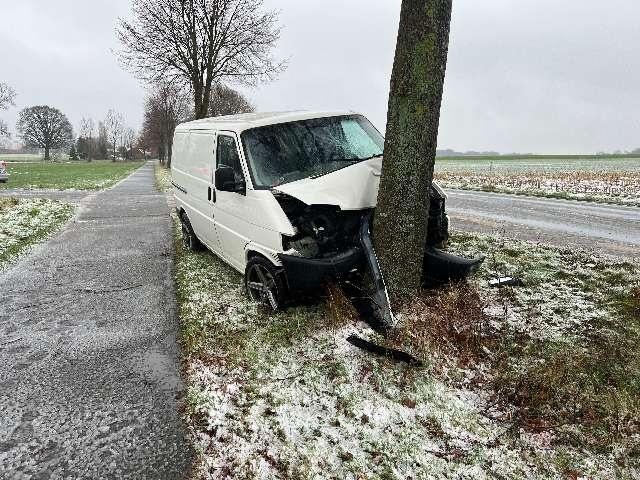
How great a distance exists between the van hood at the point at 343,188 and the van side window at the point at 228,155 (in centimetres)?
79

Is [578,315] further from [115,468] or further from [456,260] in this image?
[115,468]

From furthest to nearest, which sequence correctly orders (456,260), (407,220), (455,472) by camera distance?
(456,260)
(407,220)
(455,472)

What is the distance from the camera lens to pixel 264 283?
5.13m

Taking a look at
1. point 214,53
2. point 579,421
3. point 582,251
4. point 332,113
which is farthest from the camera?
point 214,53

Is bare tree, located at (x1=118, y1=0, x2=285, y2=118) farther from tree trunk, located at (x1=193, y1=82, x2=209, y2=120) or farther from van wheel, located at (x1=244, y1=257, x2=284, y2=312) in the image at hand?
van wheel, located at (x1=244, y1=257, x2=284, y2=312)

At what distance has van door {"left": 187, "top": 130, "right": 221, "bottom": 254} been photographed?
249 inches

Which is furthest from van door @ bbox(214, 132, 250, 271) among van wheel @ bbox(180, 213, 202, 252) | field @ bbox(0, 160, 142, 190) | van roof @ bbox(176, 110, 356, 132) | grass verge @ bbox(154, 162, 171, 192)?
field @ bbox(0, 160, 142, 190)

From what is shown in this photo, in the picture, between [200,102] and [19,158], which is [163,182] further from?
[19,158]

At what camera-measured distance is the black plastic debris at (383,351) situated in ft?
12.5

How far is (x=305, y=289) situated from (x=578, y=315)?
289 centimetres

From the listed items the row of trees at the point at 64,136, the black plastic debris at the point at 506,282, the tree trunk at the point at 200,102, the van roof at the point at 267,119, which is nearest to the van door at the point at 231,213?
the van roof at the point at 267,119

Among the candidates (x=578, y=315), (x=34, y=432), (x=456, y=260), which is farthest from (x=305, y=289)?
(x=578, y=315)

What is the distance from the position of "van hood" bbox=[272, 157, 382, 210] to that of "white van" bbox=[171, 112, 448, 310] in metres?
0.01

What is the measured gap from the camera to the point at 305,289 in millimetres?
4500
